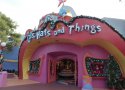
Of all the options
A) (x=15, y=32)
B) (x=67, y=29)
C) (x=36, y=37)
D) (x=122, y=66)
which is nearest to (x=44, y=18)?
(x=36, y=37)

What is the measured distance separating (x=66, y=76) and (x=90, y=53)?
6.84 m

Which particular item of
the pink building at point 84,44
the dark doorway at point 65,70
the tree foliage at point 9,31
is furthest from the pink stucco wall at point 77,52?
the tree foliage at point 9,31

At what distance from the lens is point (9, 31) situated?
78.6 ft

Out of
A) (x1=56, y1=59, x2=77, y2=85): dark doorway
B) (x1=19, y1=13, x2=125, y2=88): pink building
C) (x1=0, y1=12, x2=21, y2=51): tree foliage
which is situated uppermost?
(x1=0, y1=12, x2=21, y2=51): tree foliage

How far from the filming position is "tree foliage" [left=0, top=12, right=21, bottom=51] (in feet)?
74.9

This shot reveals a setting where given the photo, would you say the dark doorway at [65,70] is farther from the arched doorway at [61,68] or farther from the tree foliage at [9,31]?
the tree foliage at [9,31]

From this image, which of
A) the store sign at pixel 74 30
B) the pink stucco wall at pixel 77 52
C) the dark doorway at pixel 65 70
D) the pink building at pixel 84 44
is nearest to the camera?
the store sign at pixel 74 30

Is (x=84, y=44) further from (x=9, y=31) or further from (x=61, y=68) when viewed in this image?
(x=9, y=31)

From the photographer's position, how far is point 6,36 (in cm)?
2300

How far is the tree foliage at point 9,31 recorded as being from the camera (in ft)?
74.9

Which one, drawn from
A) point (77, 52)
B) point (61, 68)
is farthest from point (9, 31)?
point (77, 52)

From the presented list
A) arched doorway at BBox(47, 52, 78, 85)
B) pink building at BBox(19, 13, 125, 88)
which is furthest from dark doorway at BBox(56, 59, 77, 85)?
pink building at BBox(19, 13, 125, 88)

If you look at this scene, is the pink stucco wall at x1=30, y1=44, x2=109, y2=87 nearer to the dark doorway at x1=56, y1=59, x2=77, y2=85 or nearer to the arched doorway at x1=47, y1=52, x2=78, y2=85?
the arched doorway at x1=47, y1=52, x2=78, y2=85

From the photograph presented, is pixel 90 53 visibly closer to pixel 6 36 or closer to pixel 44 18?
pixel 44 18
